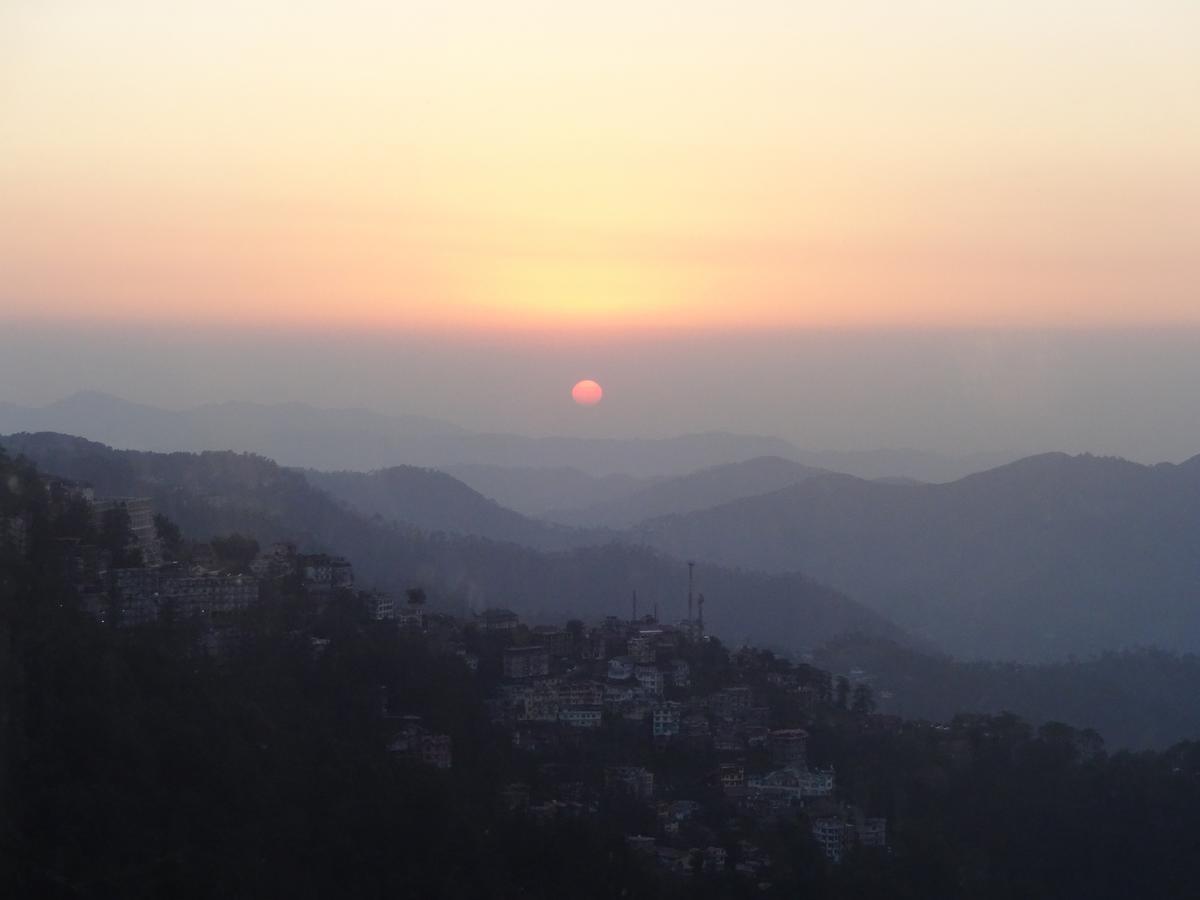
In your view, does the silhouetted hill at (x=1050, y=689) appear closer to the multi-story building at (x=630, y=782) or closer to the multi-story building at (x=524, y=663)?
the multi-story building at (x=524, y=663)

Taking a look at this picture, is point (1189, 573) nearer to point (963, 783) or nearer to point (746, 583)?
point (746, 583)

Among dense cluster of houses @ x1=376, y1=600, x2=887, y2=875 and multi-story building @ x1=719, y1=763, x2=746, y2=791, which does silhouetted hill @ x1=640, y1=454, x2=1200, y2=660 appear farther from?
multi-story building @ x1=719, y1=763, x2=746, y2=791

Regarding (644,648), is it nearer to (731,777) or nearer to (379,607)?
(379,607)

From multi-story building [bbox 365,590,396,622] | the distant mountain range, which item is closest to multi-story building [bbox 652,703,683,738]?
multi-story building [bbox 365,590,396,622]

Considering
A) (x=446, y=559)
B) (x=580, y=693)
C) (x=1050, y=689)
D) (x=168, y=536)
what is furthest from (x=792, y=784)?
(x=446, y=559)

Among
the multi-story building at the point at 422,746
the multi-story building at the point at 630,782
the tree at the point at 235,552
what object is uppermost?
the tree at the point at 235,552

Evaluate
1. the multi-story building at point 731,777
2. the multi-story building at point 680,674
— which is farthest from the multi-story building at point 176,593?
the multi-story building at point 731,777
